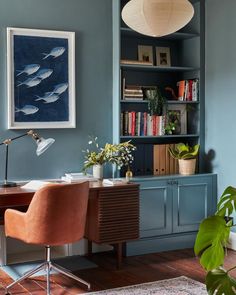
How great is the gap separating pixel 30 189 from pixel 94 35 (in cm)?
170

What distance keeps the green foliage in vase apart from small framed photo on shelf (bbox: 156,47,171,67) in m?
1.03

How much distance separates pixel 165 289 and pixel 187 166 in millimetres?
1614

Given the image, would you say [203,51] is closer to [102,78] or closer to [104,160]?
[102,78]

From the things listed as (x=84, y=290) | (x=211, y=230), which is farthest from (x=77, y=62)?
(x=211, y=230)

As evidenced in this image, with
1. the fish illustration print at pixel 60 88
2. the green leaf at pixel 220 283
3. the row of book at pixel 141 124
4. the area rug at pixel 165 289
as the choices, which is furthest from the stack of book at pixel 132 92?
the green leaf at pixel 220 283

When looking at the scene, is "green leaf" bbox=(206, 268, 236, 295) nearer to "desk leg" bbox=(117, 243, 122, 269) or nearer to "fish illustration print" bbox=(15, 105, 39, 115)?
"desk leg" bbox=(117, 243, 122, 269)

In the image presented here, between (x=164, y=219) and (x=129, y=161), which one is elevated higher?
(x=129, y=161)

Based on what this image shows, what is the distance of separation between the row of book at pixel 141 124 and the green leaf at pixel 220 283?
3.15 meters

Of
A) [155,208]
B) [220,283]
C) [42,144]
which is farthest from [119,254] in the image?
[220,283]

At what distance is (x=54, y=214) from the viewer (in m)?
3.77

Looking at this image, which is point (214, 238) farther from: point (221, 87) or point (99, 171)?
point (221, 87)

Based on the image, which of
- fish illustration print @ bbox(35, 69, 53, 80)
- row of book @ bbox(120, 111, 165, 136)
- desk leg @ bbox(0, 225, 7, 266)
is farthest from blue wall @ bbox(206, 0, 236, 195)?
desk leg @ bbox(0, 225, 7, 266)

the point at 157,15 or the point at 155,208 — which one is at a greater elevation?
the point at 157,15

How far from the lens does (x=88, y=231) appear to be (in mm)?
4672
